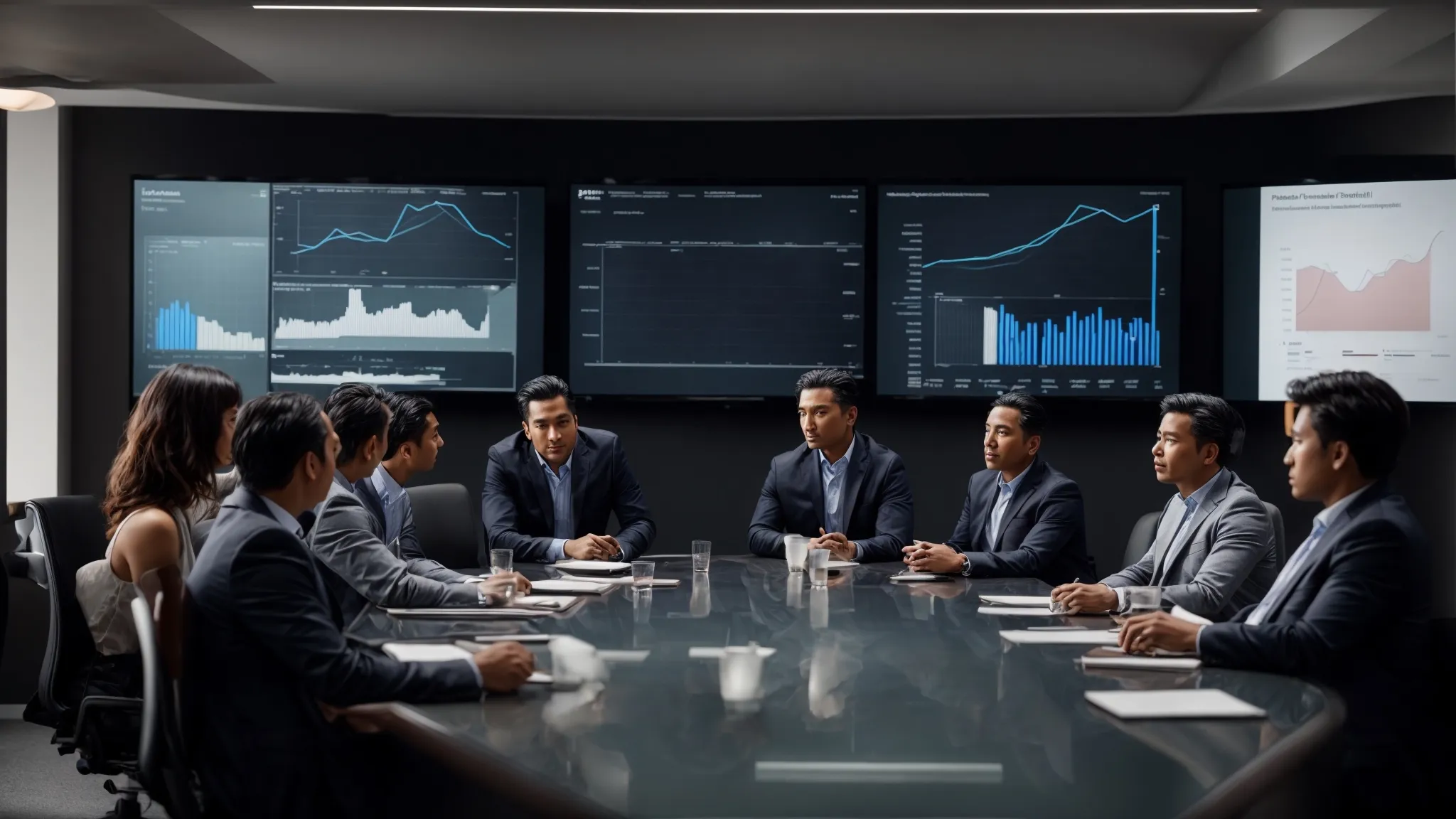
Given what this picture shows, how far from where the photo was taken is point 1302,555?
2.38 metres

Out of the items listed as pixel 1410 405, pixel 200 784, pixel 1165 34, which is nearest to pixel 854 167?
pixel 1165 34

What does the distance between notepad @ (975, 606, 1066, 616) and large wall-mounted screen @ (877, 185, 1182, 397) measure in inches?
91.8

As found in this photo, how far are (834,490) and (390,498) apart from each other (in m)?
1.71

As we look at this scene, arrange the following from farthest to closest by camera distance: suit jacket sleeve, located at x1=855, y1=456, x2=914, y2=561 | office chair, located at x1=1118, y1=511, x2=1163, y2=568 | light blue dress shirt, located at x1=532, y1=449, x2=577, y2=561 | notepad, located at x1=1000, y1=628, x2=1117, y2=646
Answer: light blue dress shirt, located at x1=532, y1=449, x2=577, y2=561
suit jacket sleeve, located at x1=855, y1=456, x2=914, y2=561
office chair, located at x1=1118, y1=511, x2=1163, y2=568
notepad, located at x1=1000, y1=628, x2=1117, y2=646

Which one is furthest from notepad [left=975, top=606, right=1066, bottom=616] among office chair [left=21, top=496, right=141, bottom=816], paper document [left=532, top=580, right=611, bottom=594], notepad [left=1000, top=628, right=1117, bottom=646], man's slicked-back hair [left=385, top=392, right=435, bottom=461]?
office chair [left=21, top=496, right=141, bottom=816]

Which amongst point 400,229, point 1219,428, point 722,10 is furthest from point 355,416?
point 400,229

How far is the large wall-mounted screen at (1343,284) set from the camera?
4.83 meters

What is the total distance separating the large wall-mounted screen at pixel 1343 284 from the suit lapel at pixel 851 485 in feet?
5.95

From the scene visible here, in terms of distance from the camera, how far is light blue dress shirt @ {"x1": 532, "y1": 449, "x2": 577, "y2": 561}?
457 cm

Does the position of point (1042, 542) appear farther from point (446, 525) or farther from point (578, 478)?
point (446, 525)

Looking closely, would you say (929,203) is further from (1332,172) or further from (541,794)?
(541,794)

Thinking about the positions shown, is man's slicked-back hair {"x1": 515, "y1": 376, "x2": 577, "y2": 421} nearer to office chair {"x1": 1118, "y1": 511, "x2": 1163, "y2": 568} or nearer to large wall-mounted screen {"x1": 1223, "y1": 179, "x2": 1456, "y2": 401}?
office chair {"x1": 1118, "y1": 511, "x2": 1163, "y2": 568}

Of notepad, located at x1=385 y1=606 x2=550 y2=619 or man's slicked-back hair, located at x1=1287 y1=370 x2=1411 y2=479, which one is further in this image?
notepad, located at x1=385 y1=606 x2=550 y2=619

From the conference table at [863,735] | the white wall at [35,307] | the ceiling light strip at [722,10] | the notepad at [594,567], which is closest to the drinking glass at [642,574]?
the notepad at [594,567]
